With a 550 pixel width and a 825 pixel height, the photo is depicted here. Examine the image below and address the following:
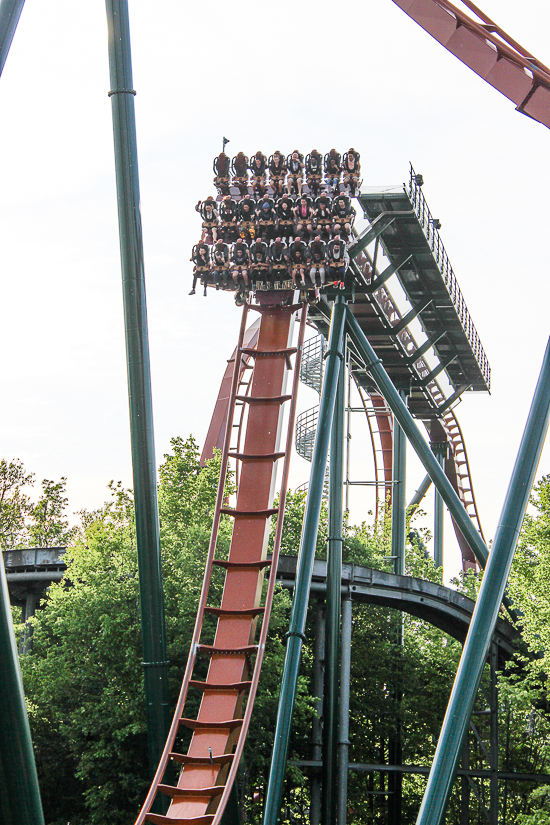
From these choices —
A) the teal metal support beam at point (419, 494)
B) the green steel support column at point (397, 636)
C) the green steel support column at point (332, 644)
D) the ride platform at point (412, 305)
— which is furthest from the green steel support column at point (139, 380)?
the teal metal support beam at point (419, 494)

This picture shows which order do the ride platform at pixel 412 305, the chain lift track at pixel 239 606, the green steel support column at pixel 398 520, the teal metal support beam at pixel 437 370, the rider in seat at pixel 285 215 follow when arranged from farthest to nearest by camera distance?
the teal metal support beam at pixel 437 370 < the green steel support column at pixel 398 520 < the ride platform at pixel 412 305 < the rider in seat at pixel 285 215 < the chain lift track at pixel 239 606

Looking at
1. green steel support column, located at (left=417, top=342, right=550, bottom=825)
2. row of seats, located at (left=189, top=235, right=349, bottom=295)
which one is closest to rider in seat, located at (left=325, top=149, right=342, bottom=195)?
row of seats, located at (left=189, top=235, right=349, bottom=295)

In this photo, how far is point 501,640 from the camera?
15828mm

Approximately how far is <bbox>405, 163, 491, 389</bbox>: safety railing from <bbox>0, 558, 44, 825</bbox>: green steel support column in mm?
→ 13583

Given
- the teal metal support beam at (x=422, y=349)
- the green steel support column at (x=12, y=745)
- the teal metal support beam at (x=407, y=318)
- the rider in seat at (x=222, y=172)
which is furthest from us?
the teal metal support beam at (x=422, y=349)

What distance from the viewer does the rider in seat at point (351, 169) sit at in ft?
43.5

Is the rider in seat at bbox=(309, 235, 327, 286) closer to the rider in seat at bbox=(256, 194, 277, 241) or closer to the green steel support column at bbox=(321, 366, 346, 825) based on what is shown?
the rider in seat at bbox=(256, 194, 277, 241)

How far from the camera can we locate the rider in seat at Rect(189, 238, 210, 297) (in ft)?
43.4

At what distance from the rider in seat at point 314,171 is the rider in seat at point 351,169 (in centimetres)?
35

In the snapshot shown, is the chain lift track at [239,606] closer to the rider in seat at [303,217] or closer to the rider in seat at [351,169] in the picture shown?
the rider in seat at [303,217]

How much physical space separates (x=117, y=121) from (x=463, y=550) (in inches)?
926

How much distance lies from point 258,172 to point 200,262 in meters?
1.60

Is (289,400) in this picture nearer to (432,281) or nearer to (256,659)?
(256,659)

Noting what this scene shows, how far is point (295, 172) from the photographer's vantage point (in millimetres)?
13422
